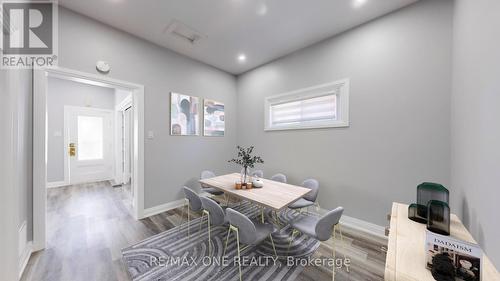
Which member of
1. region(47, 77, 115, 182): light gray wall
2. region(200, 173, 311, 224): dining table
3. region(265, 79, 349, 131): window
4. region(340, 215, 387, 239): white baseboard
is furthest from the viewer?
region(47, 77, 115, 182): light gray wall

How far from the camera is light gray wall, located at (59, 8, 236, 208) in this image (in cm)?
223

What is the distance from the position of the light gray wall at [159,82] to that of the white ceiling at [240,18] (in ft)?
0.69

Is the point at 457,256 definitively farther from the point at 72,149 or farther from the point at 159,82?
the point at 72,149

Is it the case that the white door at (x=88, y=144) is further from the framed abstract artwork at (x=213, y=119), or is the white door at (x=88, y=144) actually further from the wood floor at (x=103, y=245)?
the framed abstract artwork at (x=213, y=119)

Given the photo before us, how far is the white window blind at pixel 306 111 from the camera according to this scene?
9.01ft

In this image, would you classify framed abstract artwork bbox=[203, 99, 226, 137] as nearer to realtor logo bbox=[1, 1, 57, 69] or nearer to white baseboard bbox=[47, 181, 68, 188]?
realtor logo bbox=[1, 1, 57, 69]

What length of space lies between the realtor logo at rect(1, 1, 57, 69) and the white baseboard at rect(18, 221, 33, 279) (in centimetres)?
168

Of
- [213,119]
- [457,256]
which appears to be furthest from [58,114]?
[457,256]

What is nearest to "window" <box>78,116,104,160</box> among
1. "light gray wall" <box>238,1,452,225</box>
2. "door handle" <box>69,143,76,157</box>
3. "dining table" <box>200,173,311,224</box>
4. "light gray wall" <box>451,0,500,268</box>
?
"door handle" <box>69,143,76,157</box>

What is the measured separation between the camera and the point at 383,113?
2.20 m

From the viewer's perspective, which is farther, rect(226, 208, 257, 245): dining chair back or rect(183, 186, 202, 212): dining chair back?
rect(183, 186, 202, 212): dining chair back

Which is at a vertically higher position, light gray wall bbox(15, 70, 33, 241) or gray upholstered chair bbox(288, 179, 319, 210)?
light gray wall bbox(15, 70, 33, 241)

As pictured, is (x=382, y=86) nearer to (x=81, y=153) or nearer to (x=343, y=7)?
(x=343, y=7)

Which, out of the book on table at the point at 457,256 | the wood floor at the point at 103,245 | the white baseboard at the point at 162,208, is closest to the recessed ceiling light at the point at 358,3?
the book on table at the point at 457,256
